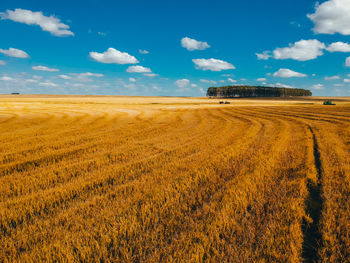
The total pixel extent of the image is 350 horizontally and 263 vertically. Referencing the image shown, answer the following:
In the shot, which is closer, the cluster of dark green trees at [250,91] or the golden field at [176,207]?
the golden field at [176,207]

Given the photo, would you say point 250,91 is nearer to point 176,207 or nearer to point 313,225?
point 313,225

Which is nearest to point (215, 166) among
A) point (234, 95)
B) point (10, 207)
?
point (10, 207)

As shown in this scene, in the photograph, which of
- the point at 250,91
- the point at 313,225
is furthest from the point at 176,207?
the point at 250,91

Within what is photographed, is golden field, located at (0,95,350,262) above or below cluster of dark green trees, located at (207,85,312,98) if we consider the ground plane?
below

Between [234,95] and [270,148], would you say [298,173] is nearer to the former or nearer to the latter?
[270,148]

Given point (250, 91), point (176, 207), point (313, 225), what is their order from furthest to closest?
point (250, 91), point (176, 207), point (313, 225)

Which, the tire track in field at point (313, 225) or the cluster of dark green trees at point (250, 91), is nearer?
the tire track in field at point (313, 225)

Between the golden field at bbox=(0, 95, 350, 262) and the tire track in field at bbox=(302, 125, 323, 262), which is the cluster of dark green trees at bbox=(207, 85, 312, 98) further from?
the tire track in field at bbox=(302, 125, 323, 262)

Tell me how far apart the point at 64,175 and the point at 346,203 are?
5628 millimetres

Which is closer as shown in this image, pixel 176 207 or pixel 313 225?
pixel 313 225

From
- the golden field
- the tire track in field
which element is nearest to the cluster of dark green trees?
the golden field

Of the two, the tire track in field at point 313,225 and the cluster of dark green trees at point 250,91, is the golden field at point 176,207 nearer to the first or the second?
the tire track in field at point 313,225

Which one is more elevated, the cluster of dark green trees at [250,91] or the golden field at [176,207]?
the cluster of dark green trees at [250,91]

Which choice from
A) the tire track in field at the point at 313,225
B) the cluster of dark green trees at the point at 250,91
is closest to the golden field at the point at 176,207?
the tire track in field at the point at 313,225
